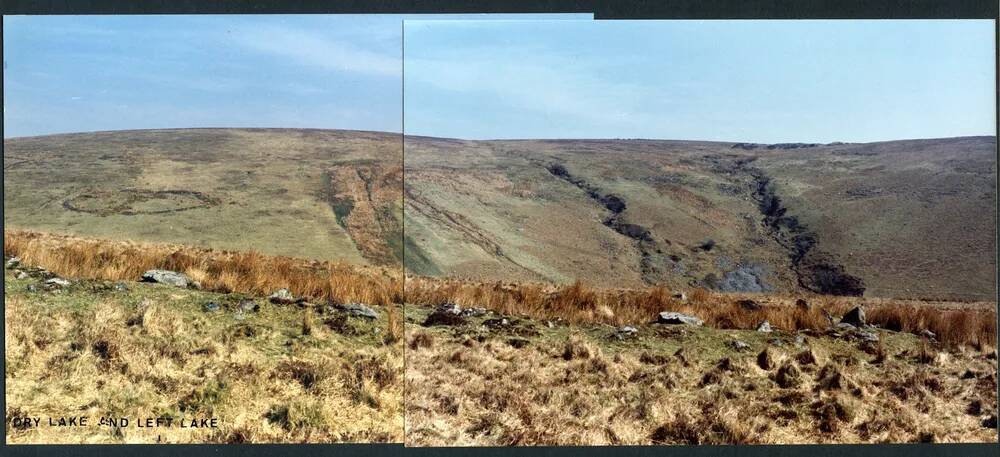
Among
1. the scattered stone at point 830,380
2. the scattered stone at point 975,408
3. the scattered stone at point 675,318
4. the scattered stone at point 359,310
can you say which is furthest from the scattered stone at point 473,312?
the scattered stone at point 975,408

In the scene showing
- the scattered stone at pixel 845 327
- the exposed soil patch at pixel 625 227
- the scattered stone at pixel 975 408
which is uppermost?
the exposed soil patch at pixel 625 227

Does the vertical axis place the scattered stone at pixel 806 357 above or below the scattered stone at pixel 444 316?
below

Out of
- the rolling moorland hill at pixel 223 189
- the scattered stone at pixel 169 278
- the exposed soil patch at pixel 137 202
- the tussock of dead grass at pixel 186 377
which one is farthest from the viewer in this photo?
the exposed soil patch at pixel 137 202

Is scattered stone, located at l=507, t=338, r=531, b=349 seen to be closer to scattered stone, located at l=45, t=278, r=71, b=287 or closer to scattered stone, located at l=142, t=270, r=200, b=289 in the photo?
scattered stone, located at l=142, t=270, r=200, b=289

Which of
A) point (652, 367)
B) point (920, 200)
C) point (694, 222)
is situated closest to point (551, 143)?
point (694, 222)

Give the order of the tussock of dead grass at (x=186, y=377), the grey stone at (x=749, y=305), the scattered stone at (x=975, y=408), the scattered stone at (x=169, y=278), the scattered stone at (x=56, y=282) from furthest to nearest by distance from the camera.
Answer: the scattered stone at (x=169, y=278) → the scattered stone at (x=56, y=282) → the grey stone at (x=749, y=305) → the scattered stone at (x=975, y=408) → the tussock of dead grass at (x=186, y=377)

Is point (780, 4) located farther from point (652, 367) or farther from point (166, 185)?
point (166, 185)

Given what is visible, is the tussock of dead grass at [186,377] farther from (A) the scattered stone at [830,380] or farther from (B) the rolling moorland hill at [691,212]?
(A) the scattered stone at [830,380]

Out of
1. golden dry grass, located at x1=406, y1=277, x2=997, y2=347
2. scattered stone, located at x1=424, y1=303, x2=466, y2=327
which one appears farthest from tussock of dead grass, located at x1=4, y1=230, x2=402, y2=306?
golden dry grass, located at x1=406, y1=277, x2=997, y2=347
